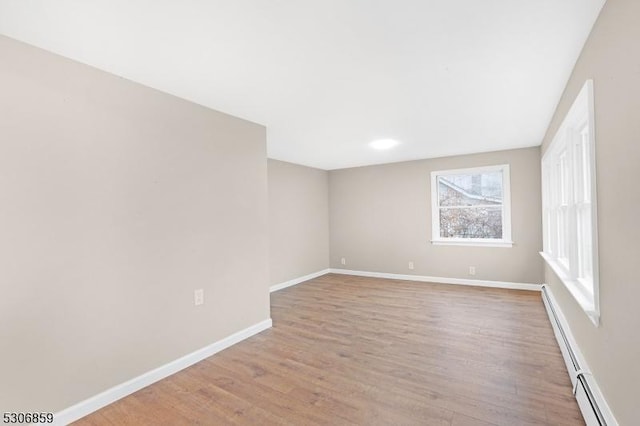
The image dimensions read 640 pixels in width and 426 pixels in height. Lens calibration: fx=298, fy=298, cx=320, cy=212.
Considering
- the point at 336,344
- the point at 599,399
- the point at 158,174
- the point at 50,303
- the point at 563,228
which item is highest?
the point at 158,174

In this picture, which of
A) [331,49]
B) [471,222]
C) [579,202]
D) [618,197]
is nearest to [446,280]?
[471,222]

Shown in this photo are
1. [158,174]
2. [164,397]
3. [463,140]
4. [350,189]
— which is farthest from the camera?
[350,189]

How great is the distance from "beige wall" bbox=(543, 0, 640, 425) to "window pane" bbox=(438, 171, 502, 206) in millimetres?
3454

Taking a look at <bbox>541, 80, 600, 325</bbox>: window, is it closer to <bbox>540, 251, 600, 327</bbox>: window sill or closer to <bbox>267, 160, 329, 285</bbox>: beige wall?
<bbox>540, 251, 600, 327</bbox>: window sill

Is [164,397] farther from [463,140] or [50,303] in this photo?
[463,140]

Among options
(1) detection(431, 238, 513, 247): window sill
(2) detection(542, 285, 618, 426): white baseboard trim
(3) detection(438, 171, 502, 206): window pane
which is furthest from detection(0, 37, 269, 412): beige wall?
(3) detection(438, 171, 502, 206): window pane

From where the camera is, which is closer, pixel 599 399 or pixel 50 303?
pixel 599 399

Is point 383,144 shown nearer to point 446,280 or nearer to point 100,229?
point 446,280

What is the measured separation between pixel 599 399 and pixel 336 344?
188 cm

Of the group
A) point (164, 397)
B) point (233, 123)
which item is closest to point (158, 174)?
point (233, 123)

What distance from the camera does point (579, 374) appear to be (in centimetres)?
189

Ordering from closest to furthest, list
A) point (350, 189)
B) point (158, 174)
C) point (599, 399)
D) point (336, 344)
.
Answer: point (599, 399), point (158, 174), point (336, 344), point (350, 189)

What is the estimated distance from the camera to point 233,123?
2994mm

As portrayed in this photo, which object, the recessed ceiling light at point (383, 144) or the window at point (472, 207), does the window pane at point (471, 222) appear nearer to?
the window at point (472, 207)
